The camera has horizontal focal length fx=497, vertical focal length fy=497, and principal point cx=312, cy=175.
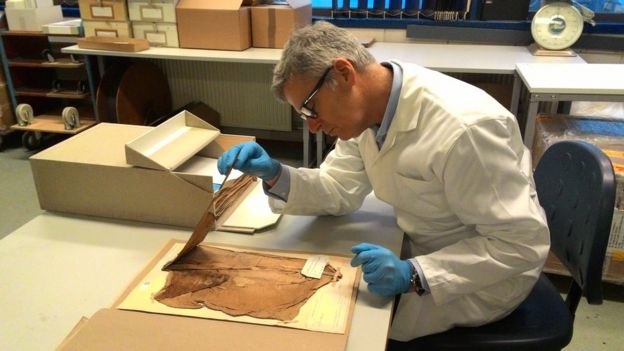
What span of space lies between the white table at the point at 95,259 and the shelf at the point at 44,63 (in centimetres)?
235

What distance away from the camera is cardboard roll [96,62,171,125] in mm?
3072

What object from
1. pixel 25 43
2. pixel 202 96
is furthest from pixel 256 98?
pixel 25 43

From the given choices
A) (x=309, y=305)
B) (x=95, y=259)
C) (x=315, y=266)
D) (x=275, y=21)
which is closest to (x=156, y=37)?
(x=275, y=21)

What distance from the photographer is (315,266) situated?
99cm

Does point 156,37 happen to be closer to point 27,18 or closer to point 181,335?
point 27,18

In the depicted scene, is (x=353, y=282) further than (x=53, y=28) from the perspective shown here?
No

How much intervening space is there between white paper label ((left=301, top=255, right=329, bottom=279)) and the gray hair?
364 millimetres

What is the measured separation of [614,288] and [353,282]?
5.35 feet

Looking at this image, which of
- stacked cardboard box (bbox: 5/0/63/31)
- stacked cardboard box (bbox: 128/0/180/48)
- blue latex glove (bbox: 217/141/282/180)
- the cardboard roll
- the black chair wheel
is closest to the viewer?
blue latex glove (bbox: 217/141/282/180)

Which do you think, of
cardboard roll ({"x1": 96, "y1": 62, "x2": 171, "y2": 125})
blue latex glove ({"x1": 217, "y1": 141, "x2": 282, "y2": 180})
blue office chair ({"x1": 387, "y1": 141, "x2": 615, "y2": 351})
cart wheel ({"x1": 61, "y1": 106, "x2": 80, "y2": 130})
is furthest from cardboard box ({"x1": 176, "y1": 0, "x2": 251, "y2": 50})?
blue office chair ({"x1": 387, "y1": 141, "x2": 615, "y2": 351})

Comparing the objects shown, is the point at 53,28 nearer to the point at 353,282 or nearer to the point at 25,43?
the point at 25,43

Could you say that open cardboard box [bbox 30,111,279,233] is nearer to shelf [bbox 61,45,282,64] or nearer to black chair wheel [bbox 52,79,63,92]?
shelf [bbox 61,45,282,64]

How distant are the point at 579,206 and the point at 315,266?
0.63 m

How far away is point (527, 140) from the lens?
196 centimetres
